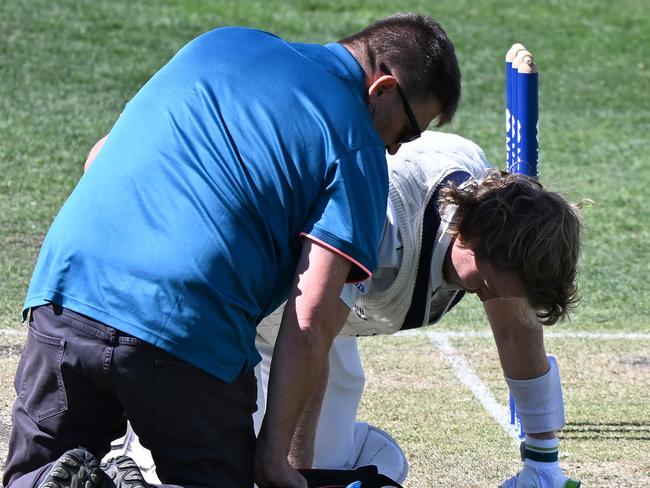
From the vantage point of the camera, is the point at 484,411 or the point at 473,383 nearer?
the point at 484,411

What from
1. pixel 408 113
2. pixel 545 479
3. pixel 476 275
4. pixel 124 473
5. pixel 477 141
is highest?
pixel 408 113

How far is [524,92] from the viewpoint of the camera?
16.4ft

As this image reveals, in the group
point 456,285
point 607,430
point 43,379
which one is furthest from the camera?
point 607,430

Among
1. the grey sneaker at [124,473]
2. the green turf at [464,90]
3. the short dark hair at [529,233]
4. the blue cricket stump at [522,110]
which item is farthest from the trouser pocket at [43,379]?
the green turf at [464,90]

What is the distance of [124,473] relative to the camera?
126 inches

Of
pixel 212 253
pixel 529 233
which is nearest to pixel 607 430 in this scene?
pixel 529 233

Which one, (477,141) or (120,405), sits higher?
(120,405)

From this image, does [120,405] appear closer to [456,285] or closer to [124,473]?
[124,473]

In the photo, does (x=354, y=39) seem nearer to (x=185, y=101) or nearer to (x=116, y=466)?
(x=185, y=101)

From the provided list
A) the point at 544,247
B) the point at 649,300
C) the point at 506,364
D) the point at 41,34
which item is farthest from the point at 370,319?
the point at 41,34

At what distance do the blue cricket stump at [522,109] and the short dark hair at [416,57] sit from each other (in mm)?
1780

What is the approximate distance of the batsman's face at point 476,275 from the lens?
3.47m

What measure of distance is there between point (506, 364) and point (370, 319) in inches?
21.4

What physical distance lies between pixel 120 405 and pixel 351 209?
80 centimetres
